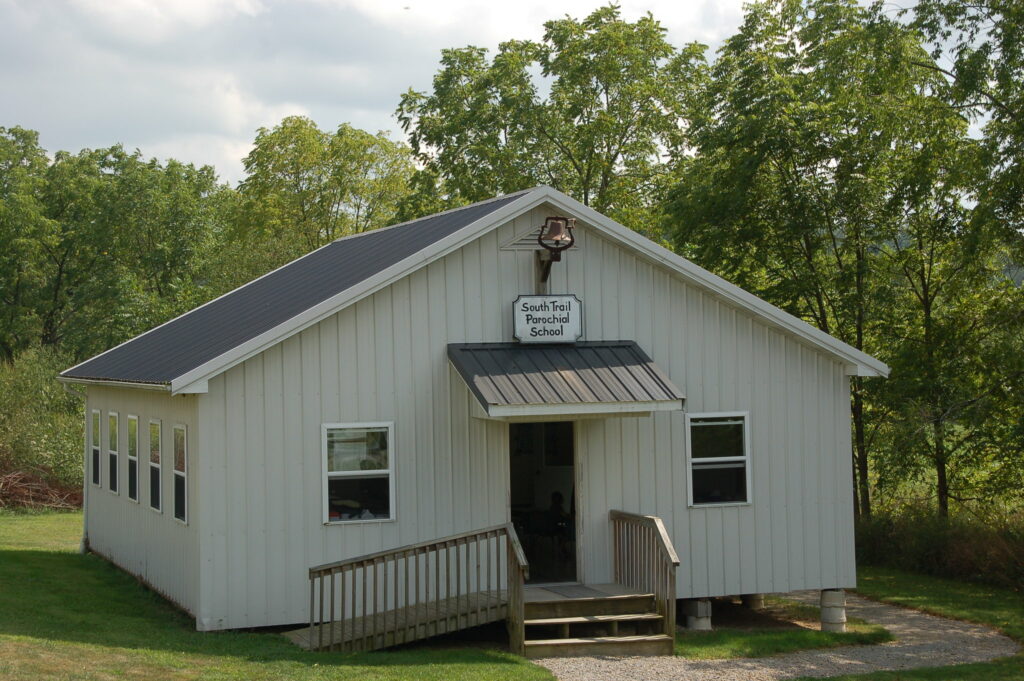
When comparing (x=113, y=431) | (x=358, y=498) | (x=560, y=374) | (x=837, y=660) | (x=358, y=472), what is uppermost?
(x=560, y=374)

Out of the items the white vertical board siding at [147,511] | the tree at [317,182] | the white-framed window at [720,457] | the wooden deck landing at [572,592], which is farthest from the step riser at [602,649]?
the tree at [317,182]

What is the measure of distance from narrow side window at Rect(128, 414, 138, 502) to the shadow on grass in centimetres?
126

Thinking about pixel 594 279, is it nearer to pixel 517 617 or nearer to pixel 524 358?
pixel 524 358

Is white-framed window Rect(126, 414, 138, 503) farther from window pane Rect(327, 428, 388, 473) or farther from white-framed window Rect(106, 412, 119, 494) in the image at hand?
window pane Rect(327, 428, 388, 473)

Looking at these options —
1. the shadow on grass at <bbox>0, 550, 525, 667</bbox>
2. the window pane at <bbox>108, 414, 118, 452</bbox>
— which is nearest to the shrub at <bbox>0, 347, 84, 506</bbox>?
the window pane at <bbox>108, 414, 118, 452</bbox>

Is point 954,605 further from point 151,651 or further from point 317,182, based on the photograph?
point 317,182

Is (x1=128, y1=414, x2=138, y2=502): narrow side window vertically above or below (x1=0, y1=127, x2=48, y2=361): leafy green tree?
below

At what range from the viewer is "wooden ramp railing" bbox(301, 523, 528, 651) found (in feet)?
41.2

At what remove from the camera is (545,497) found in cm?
1891

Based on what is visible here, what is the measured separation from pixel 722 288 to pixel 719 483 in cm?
243

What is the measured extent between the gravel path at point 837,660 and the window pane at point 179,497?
183 inches

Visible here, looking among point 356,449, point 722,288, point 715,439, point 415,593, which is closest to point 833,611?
point 715,439

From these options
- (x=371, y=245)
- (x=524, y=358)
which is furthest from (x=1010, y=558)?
(x=371, y=245)

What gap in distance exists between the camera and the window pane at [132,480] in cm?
1672
